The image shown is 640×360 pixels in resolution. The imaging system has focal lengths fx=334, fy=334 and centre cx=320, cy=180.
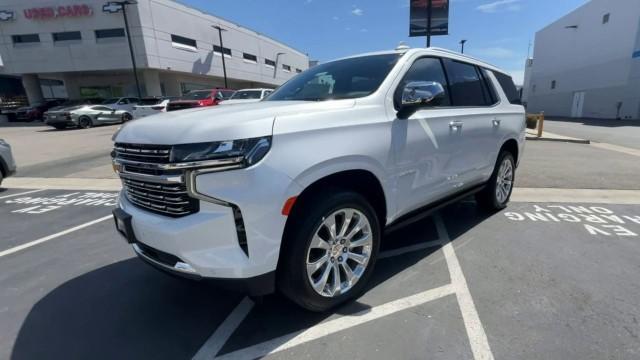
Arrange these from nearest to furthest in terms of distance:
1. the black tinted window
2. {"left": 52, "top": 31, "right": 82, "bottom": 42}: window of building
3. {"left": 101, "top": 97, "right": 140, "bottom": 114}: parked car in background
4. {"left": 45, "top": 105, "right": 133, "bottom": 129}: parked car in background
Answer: the black tinted window < {"left": 45, "top": 105, "right": 133, "bottom": 129}: parked car in background < {"left": 101, "top": 97, "right": 140, "bottom": 114}: parked car in background < {"left": 52, "top": 31, "right": 82, "bottom": 42}: window of building

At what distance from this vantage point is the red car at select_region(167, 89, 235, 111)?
13688 mm

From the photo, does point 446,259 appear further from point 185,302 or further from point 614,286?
point 185,302

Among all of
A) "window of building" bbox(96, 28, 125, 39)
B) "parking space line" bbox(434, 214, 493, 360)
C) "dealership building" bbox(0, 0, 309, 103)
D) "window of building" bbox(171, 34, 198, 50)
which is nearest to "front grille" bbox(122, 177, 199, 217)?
"parking space line" bbox(434, 214, 493, 360)

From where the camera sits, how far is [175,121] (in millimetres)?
2086

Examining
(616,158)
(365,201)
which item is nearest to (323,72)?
(365,201)

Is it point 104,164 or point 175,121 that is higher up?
point 175,121

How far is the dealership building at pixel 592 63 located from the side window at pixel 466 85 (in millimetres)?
31653

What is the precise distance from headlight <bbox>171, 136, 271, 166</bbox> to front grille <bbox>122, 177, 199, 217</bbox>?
18 centimetres

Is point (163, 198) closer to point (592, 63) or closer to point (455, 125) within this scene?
point (455, 125)

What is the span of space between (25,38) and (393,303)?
42.4 meters

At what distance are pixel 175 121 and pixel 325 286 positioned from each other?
1.52 meters

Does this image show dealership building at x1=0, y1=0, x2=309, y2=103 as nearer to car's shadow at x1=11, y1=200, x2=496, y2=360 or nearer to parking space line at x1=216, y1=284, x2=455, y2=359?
car's shadow at x1=11, y1=200, x2=496, y2=360

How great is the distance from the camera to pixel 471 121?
3520 millimetres

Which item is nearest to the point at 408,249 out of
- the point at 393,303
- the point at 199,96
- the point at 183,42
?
the point at 393,303
